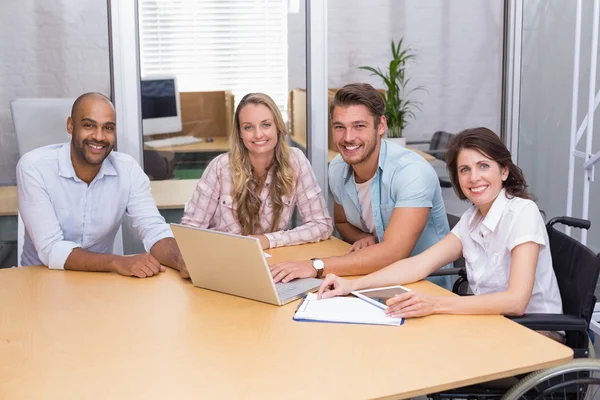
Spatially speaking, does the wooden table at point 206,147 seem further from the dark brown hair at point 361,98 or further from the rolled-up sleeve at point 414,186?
the rolled-up sleeve at point 414,186

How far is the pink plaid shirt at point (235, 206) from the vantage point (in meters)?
3.37

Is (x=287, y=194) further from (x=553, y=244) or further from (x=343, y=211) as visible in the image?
(x=553, y=244)

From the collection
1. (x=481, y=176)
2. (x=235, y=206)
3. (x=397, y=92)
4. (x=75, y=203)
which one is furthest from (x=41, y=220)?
(x=397, y=92)

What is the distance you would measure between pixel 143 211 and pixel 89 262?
1.59ft

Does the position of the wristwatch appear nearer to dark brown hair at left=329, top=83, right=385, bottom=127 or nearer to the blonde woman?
the blonde woman

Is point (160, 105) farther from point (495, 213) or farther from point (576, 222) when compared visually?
point (576, 222)

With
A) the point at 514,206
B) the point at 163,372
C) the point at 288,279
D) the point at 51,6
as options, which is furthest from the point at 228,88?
the point at 163,372

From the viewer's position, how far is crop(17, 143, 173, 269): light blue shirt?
10.2 feet

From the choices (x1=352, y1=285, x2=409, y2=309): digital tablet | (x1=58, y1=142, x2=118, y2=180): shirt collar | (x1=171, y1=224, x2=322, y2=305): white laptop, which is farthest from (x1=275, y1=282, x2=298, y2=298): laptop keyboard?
(x1=58, y1=142, x2=118, y2=180): shirt collar

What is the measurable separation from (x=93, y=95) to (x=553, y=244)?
1.94m

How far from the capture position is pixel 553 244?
8.84ft

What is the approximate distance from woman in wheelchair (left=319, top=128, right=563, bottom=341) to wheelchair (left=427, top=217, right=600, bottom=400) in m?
0.06

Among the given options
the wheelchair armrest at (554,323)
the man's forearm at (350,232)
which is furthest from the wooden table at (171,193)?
the wheelchair armrest at (554,323)

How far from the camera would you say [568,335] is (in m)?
2.34
